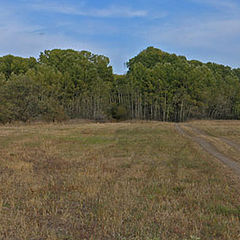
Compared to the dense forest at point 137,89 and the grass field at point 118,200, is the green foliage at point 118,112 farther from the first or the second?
the grass field at point 118,200

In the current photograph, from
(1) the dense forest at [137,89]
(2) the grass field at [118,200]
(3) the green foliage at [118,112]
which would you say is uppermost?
(1) the dense forest at [137,89]

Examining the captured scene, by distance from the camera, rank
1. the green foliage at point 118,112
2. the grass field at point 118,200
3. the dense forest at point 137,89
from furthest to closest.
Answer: the green foliage at point 118,112 → the dense forest at point 137,89 → the grass field at point 118,200

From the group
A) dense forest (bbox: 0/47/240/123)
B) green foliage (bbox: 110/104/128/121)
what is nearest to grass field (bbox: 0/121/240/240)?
dense forest (bbox: 0/47/240/123)

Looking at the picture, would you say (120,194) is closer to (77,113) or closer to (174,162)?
(174,162)

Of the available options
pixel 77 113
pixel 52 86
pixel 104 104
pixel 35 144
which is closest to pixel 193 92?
pixel 104 104

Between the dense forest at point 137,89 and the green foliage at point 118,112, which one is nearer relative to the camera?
the dense forest at point 137,89

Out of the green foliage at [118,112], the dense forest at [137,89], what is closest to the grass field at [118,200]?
the dense forest at [137,89]

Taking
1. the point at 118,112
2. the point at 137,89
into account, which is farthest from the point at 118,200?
the point at 137,89

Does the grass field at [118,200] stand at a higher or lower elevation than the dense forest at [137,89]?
lower

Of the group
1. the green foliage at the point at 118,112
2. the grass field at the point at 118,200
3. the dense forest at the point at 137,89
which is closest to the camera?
the grass field at the point at 118,200

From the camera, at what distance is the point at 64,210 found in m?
6.39

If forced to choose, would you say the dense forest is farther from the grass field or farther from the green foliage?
the grass field

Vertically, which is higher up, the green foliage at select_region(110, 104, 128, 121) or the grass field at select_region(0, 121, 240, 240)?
the green foliage at select_region(110, 104, 128, 121)

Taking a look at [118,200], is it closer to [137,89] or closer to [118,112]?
[118,112]
